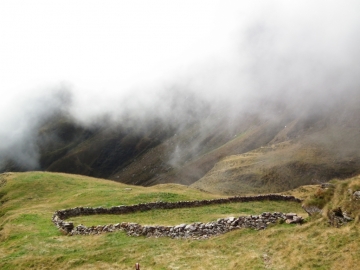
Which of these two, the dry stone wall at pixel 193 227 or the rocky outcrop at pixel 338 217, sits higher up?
the rocky outcrop at pixel 338 217

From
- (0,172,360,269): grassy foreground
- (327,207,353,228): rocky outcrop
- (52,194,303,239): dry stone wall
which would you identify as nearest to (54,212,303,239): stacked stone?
(52,194,303,239): dry stone wall

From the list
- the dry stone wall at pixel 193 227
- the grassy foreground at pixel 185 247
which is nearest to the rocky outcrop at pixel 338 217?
the grassy foreground at pixel 185 247

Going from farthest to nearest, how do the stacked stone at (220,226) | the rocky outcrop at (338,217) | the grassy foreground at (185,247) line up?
the stacked stone at (220,226), the rocky outcrop at (338,217), the grassy foreground at (185,247)

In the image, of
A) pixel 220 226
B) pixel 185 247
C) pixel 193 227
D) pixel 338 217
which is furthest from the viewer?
pixel 193 227

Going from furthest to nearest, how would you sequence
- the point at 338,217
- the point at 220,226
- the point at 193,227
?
the point at 193,227 < the point at 220,226 < the point at 338,217

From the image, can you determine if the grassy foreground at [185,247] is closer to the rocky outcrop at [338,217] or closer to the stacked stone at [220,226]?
the rocky outcrop at [338,217]

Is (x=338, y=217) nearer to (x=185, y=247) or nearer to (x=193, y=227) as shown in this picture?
(x=185, y=247)

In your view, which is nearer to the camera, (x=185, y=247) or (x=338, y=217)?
(x=338, y=217)

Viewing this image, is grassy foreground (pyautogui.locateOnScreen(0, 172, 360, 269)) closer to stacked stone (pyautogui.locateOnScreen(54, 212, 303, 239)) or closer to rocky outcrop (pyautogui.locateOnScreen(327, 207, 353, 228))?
rocky outcrop (pyautogui.locateOnScreen(327, 207, 353, 228))

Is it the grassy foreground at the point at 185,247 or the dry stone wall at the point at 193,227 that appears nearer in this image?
the grassy foreground at the point at 185,247

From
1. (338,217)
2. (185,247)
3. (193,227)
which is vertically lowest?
(185,247)

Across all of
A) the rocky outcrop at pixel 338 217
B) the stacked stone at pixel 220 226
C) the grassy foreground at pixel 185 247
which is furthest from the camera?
the stacked stone at pixel 220 226

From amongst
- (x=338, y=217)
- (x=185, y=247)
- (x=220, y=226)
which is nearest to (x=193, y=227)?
(x=220, y=226)

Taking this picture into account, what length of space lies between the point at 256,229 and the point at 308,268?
934cm
